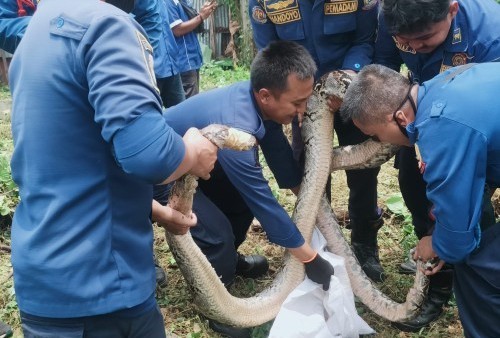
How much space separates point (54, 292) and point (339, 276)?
6.31 ft

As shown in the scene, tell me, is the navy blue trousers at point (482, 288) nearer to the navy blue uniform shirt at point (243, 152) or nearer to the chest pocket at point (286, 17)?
the navy blue uniform shirt at point (243, 152)

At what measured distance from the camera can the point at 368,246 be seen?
3725 millimetres

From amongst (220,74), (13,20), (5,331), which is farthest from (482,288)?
(220,74)

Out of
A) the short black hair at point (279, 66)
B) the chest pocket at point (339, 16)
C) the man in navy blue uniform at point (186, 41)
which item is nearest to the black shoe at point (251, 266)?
the short black hair at point (279, 66)

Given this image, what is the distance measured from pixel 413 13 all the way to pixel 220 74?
882 cm

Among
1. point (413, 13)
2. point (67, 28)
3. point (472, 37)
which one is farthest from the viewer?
point (472, 37)

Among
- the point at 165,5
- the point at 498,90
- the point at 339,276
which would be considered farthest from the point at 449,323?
the point at 165,5

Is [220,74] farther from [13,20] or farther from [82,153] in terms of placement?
[82,153]

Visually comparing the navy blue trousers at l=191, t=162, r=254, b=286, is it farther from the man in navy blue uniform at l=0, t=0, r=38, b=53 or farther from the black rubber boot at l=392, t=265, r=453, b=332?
the man in navy blue uniform at l=0, t=0, r=38, b=53

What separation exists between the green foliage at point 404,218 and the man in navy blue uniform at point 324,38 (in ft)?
2.25

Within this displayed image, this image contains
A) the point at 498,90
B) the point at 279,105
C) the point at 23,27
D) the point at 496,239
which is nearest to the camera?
the point at 498,90

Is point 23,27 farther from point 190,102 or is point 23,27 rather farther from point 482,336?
point 482,336

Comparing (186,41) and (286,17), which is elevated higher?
(286,17)

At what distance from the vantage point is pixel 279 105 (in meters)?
2.84
